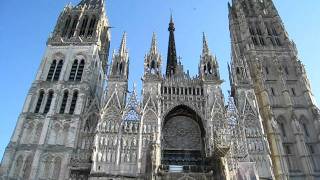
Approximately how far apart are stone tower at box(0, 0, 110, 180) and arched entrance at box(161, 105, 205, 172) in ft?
21.4

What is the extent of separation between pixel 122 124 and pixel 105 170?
14.3ft

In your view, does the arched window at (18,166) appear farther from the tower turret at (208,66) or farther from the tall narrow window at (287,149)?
the tall narrow window at (287,149)

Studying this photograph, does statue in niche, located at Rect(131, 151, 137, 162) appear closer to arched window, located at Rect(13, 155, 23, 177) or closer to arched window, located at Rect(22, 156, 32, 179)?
arched window, located at Rect(22, 156, 32, 179)

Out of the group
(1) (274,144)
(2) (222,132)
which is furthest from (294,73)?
(2) (222,132)

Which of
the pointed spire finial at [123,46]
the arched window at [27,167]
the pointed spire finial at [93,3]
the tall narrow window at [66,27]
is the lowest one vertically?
the arched window at [27,167]

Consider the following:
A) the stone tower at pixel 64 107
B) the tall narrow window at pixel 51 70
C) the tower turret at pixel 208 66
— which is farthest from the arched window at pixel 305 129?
the tall narrow window at pixel 51 70

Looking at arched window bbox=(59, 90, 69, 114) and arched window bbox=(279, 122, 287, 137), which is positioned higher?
arched window bbox=(59, 90, 69, 114)

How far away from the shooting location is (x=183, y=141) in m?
28.8

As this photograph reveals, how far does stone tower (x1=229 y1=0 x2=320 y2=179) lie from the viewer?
93.9ft

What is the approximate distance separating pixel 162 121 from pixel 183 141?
2.58m

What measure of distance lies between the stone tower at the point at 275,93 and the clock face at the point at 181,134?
4589mm

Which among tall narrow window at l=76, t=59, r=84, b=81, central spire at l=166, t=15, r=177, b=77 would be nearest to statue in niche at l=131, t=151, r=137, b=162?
tall narrow window at l=76, t=59, r=84, b=81

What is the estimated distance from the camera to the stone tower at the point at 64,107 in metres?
26.8

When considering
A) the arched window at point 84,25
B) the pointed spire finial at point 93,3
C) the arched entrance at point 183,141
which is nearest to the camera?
the arched entrance at point 183,141
